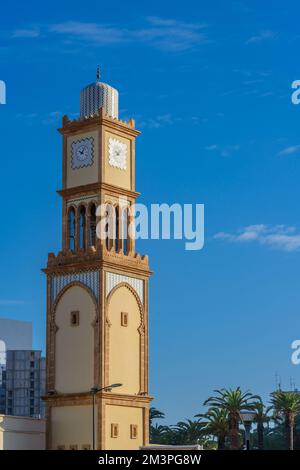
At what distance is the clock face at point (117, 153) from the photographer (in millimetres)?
88438

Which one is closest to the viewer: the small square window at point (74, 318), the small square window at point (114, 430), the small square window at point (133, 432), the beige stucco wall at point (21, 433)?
the beige stucco wall at point (21, 433)

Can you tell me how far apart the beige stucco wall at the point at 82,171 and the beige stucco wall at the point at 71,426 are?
58.5 feet

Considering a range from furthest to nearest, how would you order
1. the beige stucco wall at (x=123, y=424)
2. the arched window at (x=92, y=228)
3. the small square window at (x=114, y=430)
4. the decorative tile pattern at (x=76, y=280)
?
the arched window at (x=92, y=228) < the decorative tile pattern at (x=76, y=280) < the small square window at (x=114, y=430) < the beige stucco wall at (x=123, y=424)

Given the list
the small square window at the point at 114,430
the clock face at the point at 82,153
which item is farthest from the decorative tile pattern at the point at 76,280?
the small square window at the point at 114,430

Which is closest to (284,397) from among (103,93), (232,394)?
(232,394)

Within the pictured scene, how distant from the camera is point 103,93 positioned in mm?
89500

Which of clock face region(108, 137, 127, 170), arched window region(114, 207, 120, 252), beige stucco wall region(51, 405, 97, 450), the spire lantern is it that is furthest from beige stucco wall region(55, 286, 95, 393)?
the spire lantern

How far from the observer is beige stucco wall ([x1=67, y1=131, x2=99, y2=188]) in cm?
8775

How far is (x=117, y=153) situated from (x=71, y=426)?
2192cm

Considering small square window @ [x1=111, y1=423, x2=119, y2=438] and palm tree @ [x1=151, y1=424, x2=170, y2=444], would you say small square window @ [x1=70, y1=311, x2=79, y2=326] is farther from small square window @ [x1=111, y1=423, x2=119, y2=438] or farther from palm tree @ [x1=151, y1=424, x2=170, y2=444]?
palm tree @ [x1=151, y1=424, x2=170, y2=444]

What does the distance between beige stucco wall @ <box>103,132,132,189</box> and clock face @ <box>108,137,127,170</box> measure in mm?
287

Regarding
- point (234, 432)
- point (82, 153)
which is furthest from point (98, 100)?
point (234, 432)

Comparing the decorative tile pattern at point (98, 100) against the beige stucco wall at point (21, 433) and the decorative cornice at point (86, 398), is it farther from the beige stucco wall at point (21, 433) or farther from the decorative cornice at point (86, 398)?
the beige stucco wall at point (21, 433)

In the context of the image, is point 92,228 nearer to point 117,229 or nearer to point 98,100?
point 117,229
